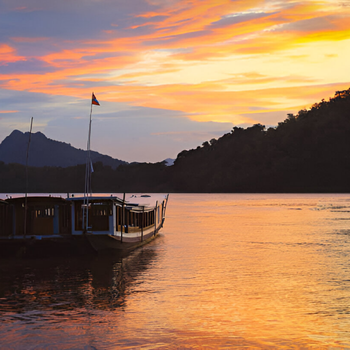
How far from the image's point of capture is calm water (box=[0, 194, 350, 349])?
18.2m

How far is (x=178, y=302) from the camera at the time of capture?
2425cm

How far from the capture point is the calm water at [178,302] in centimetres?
1817

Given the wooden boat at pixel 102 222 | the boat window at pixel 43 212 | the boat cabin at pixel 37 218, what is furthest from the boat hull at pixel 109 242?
the boat window at pixel 43 212

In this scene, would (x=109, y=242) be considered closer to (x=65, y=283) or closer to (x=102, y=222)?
(x=102, y=222)

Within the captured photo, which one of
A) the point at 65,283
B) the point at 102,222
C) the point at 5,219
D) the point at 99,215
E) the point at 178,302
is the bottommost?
the point at 65,283

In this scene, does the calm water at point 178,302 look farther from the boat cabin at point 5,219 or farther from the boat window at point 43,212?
the boat window at point 43,212

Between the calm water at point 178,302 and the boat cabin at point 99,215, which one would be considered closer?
the calm water at point 178,302

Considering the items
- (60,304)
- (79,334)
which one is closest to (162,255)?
(60,304)

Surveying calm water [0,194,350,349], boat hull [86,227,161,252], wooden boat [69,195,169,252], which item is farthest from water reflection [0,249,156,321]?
wooden boat [69,195,169,252]

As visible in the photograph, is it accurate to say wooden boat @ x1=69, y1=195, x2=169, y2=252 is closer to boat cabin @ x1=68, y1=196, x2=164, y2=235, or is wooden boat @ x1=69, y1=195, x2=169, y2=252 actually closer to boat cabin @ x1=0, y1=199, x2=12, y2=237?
boat cabin @ x1=68, y1=196, x2=164, y2=235

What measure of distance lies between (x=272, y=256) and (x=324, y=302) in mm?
18399

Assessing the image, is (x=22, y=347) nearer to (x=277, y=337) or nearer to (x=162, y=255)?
(x=277, y=337)

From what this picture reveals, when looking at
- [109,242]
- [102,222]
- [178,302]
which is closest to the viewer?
[178,302]

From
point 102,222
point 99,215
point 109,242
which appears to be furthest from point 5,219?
point 109,242
